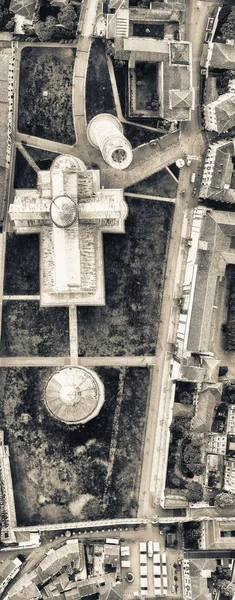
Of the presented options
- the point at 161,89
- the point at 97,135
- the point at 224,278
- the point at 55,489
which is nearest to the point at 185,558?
the point at 55,489

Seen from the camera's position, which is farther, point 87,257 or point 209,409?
point 209,409

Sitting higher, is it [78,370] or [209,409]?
[78,370]

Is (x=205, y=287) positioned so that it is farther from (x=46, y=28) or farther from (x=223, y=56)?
(x=46, y=28)

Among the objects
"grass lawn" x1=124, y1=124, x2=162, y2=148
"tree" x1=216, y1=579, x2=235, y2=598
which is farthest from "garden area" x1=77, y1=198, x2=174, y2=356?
"tree" x1=216, y1=579, x2=235, y2=598

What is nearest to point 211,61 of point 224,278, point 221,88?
point 221,88

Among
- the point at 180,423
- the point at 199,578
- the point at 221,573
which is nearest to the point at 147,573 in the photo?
the point at 199,578

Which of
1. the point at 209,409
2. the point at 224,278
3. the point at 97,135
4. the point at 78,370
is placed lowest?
the point at 209,409

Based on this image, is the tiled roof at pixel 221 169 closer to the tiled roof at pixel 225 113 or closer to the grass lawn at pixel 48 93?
the tiled roof at pixel 225 113

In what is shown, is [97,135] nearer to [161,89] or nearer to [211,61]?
[161,89]
